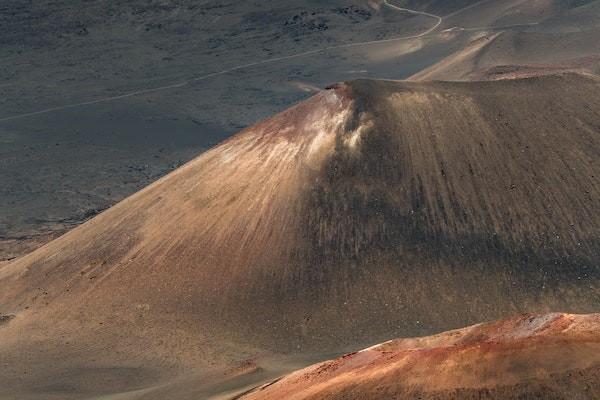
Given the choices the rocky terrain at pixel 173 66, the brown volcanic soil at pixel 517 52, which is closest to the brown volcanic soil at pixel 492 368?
the rocky terrain at pixel 173 66

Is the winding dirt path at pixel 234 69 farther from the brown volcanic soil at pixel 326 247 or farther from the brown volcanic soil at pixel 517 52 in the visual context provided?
the brown volcanic soil at pixel 326 247

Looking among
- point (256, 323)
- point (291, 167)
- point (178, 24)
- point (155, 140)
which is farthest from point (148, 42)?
point (256, 323)

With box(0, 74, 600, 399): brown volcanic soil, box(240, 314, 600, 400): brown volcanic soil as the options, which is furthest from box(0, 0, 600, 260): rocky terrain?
box(240, 314, 600, 400): brown volcanic soil

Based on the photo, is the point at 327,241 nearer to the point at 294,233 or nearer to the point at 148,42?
the point at 294,233

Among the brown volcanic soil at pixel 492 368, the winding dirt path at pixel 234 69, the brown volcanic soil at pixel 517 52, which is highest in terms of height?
the brown volcanic soil at pixel 492 368

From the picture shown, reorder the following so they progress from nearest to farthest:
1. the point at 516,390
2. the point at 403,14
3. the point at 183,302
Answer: the point at 516,390, the point at 183,302, the point at 403,14

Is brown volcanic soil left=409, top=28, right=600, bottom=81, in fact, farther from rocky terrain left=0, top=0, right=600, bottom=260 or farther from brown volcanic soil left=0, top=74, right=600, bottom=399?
brown volcanic soil left=0, top=74, right=600, bottom=399

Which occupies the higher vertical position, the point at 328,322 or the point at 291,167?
the point at 291,167
